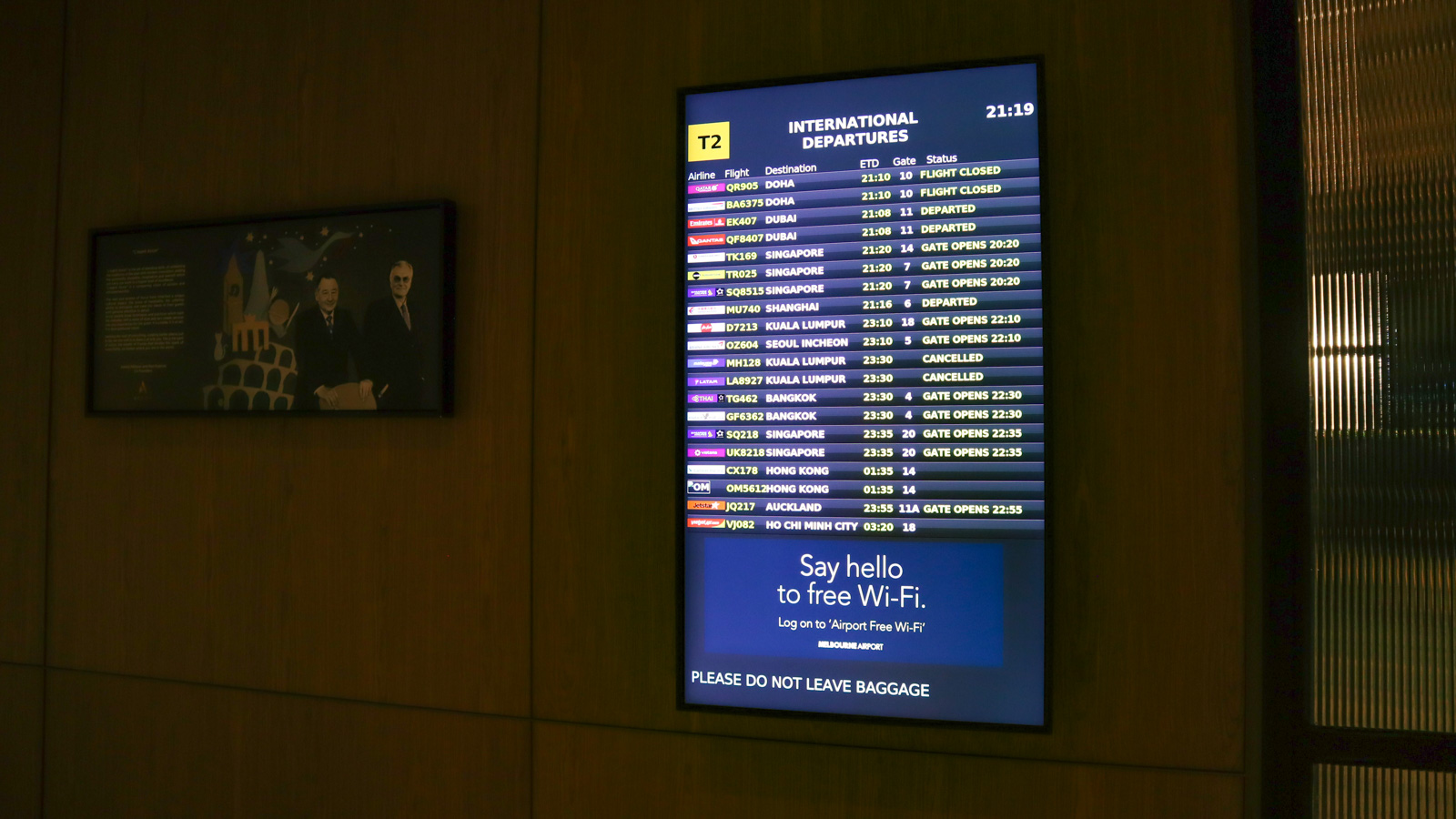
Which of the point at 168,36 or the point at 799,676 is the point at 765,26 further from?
the point at 168,36

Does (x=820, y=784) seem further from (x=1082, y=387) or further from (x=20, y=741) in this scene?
(x=20, y=741)

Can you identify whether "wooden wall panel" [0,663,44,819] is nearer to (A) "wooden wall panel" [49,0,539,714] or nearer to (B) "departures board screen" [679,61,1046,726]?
(A) "wooden wall panel" [49,0,539,714]

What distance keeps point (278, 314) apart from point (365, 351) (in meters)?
0.30

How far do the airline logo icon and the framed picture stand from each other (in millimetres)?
691

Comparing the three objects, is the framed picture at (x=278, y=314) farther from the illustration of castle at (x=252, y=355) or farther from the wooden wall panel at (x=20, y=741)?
the wooden wall panel at (x=20, y=741)

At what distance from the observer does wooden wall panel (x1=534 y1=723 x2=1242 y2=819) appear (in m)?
1.68

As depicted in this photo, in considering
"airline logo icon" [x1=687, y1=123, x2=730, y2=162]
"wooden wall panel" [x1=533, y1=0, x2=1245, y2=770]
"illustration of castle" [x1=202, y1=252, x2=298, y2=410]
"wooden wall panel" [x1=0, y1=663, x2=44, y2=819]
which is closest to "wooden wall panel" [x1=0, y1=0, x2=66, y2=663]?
"wooden wall panel" [x1=0, y1=663, x2=44, y2=819]

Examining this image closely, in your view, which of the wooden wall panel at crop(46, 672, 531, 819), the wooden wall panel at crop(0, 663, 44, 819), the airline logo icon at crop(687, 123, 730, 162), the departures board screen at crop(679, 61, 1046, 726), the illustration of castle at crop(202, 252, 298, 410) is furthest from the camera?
the wooden wall panel at crop(0, 663, 44, 819)

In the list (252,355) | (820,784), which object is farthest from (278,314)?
(820,784)

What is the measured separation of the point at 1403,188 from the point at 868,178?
1.12 m

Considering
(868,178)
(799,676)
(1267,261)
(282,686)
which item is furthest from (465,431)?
(1267,261)

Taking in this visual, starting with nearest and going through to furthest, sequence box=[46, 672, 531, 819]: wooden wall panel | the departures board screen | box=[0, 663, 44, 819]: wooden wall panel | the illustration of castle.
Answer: the departures board screen
box=[46, 672, 531, 819]: wooden wall panel
the illustration of castle
box=[0, 663, 44, 819]: wooden wall panel

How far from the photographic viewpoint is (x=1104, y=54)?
1.75 meters

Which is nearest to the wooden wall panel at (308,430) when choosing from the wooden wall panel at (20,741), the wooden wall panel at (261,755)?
the wooden wall panel at (261,755)
